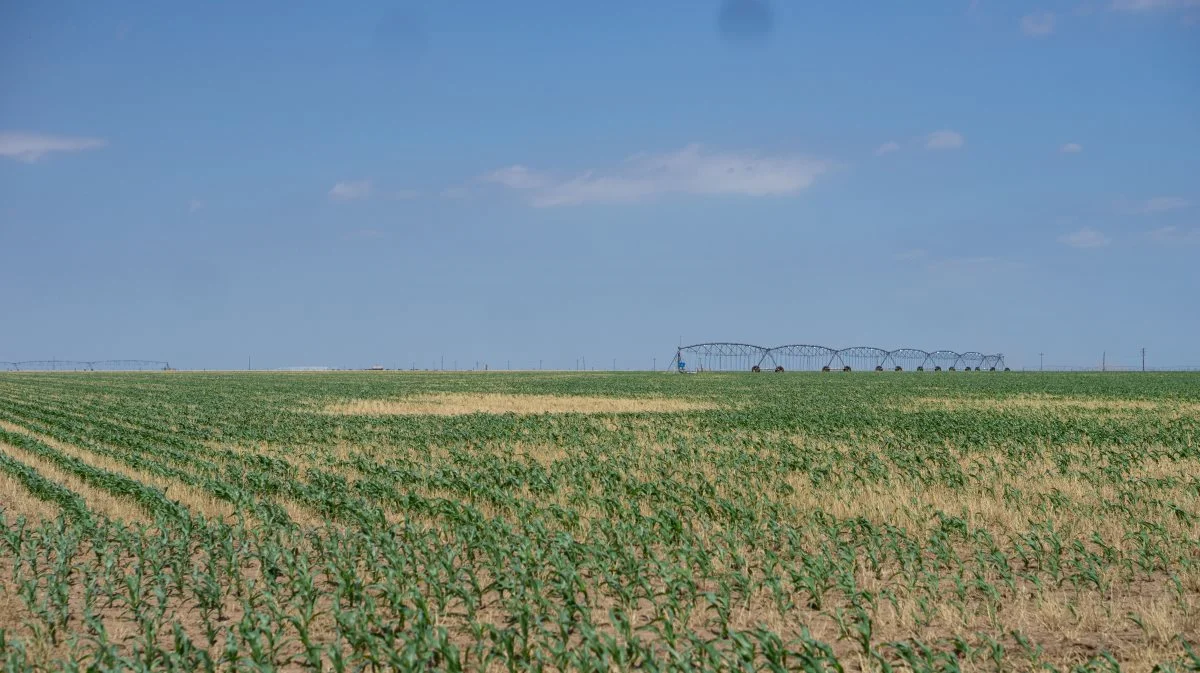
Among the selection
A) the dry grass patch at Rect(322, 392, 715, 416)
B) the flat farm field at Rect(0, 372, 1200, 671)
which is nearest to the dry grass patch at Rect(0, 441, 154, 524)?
the flat farm field at Rect(0, 372, 1200, 671)

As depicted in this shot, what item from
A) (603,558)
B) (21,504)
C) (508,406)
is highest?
(508,406)

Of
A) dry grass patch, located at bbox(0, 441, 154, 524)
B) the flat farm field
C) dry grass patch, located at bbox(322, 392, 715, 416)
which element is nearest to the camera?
the flat farm field

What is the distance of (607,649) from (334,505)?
899cm

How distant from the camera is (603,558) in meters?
11.1

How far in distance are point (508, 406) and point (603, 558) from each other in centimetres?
3606

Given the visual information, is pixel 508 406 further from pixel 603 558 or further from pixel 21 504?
pixel 603 558

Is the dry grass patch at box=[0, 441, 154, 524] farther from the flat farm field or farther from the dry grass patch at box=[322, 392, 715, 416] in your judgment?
the dry grass patch at box=[322, 392, 715, 416]

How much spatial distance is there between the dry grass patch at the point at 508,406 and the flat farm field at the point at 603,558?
16.5 meters

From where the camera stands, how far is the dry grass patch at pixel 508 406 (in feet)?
137

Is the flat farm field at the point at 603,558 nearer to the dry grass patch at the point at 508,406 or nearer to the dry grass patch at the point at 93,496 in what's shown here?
the dry grass patch at the point at 93,496

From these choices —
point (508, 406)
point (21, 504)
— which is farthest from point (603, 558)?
point (508, 406)

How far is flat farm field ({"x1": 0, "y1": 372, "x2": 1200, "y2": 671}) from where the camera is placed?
8.02m

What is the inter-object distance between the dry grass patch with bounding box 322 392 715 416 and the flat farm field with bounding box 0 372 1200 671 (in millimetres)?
16487

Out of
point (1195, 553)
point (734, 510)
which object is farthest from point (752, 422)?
point (1195, 553)
